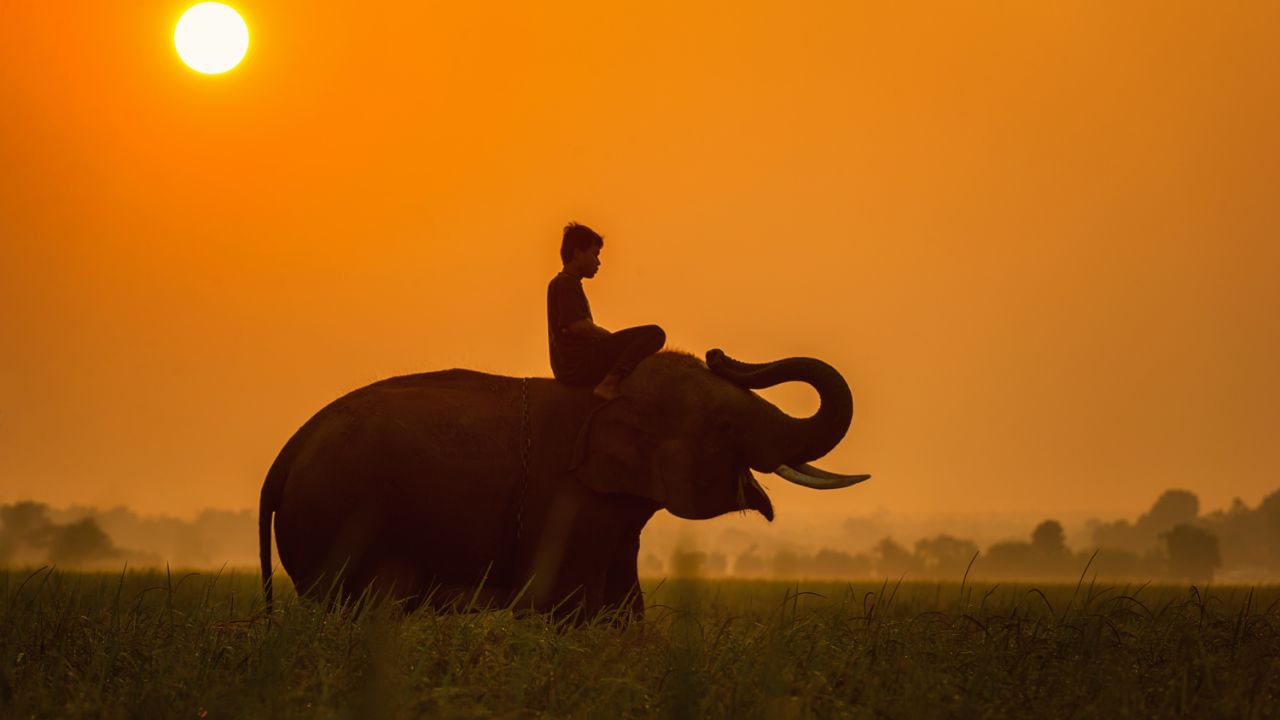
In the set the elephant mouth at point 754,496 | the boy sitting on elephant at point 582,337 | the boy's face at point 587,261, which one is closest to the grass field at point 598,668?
the elephant mouth at point 754,496

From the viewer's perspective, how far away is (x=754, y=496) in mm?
9875

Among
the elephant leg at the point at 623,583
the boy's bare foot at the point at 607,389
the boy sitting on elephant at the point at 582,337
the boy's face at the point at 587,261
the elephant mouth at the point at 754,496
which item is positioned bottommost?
the elephant leg at the point at 623,583

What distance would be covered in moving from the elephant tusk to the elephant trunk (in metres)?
0.07

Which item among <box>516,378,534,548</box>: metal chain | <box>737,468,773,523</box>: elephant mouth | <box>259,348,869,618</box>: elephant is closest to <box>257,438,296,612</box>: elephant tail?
<box>259,348,869,618</box>: elephant

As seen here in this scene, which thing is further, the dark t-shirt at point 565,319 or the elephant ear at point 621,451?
the dark t-shirt at point 565,319

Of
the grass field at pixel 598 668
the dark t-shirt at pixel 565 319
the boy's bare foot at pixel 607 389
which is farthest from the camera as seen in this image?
the dark t-shirt at pixel 565 319

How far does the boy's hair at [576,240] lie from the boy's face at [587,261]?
0.10ft

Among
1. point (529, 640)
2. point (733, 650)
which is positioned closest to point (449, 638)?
point (529, 640)

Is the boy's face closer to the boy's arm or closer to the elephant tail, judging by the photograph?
the boy's arm

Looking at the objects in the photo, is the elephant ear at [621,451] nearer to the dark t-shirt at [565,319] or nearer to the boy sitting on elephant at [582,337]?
the boy sitting on elephant at [582,337]

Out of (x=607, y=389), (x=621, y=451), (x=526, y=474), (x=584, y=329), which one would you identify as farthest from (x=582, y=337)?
(x=526, y=474)

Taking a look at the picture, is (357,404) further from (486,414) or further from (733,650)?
(733,650)

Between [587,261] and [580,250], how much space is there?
0.34 ft

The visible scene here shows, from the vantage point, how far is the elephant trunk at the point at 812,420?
9.74 meters
